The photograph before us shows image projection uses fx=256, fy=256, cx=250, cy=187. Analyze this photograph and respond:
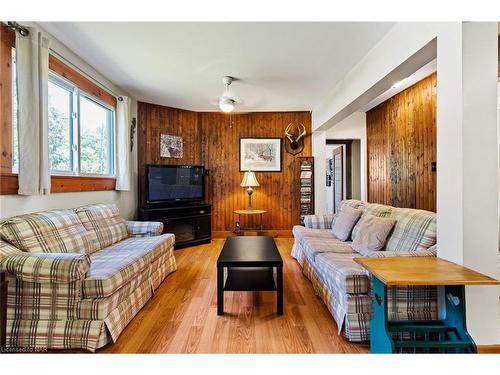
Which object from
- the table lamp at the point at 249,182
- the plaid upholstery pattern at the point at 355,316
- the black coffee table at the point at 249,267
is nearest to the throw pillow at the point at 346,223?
the black coffee table at the point at 249,267

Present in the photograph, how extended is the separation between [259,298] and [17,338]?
1.80m

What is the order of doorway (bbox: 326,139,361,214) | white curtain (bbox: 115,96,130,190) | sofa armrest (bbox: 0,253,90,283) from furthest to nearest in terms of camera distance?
1. doorway (bbox: 326,139,361,214)
2. white curtain (bbox: 115,96,130,190)
3. sofa armrest (bbox: 0,253,90,283)

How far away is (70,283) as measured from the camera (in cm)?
169

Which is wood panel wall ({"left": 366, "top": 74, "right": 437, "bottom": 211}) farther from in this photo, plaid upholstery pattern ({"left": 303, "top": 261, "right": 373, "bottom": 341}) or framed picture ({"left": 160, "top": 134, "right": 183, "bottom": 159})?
framed picture ({"left": 160, "top": 134, "right": 183, "bottom": 159})

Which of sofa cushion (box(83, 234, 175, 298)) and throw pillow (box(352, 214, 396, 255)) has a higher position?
throw pillow (box(352, 214, 396, 255))

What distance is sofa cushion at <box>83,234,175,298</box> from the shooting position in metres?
1.72

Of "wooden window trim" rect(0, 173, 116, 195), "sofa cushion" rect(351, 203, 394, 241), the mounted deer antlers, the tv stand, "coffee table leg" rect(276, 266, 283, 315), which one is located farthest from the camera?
the mounted deer antlers

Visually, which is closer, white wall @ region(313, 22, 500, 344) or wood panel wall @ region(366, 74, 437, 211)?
white wall @ region(313, 22, 500, 344)

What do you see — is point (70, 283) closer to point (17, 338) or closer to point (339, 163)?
point (17, 338)

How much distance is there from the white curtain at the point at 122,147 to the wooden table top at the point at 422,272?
3239 mm

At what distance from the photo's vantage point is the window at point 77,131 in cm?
256

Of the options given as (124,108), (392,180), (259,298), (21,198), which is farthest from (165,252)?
(392,180)

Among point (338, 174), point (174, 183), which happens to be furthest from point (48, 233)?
point (338, 174)

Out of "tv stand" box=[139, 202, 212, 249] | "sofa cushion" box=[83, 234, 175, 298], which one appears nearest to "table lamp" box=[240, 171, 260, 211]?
"tv stand" box=[139, 202, 212, 249]
